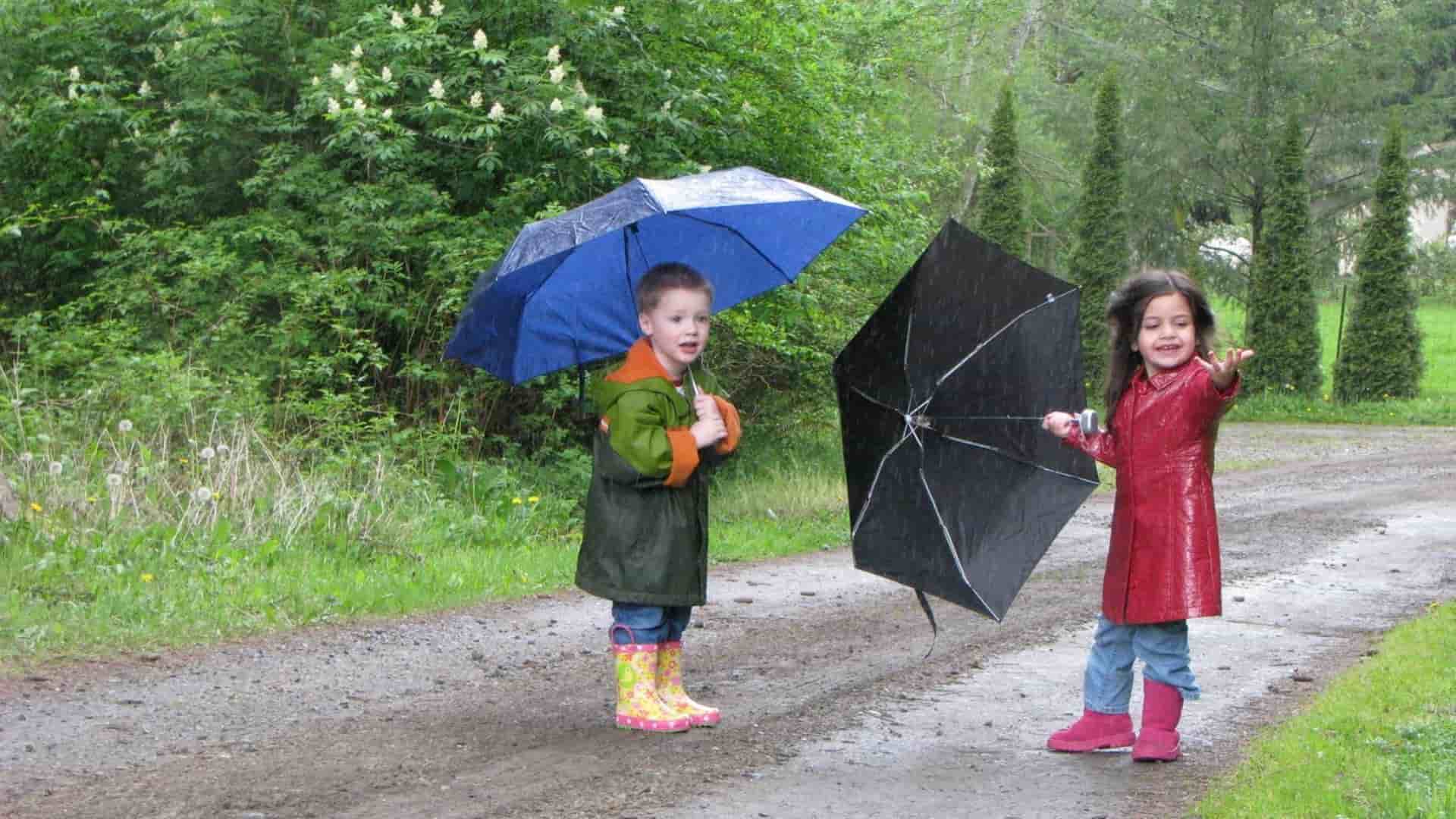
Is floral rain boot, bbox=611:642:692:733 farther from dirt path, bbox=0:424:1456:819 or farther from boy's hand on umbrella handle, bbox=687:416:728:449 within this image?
boy's hand on umbrella handle, bbox=687:416:728:449

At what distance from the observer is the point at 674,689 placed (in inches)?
238

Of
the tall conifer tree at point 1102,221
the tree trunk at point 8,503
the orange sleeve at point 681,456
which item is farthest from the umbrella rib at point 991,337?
the tall conifer tree at point 1102,221

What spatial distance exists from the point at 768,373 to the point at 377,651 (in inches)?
351

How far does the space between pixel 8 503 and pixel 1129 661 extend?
624 cm

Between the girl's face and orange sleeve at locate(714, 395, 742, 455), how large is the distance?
145 centimetres

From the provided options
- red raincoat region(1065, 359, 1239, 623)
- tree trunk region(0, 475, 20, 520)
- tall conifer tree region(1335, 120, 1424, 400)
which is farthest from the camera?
tall conifer tree region(1335, 120, 1424, 400)

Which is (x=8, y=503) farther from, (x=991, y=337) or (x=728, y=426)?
(x=991, y=337)

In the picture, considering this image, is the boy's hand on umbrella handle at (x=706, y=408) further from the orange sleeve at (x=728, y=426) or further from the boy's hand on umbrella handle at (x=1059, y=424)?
the boy's hand on umbrella handle at (x=1059, y=424)

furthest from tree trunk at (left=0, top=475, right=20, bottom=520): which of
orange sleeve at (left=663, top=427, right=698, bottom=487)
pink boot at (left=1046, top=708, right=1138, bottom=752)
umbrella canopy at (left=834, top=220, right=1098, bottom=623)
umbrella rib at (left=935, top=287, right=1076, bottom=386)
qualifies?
pink boot at (left=1046, top=708, right=1138, bottom=752)

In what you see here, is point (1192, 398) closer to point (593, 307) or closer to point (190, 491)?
point (593, 307)

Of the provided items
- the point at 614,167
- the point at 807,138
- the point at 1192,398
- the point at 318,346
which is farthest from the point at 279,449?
the point at 1192,398

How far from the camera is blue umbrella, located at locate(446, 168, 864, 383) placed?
19.7 feet

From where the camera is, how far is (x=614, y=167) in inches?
522

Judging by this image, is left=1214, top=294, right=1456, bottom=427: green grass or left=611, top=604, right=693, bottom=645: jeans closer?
left=611, top=604, right=693, bottom=645: jeans
